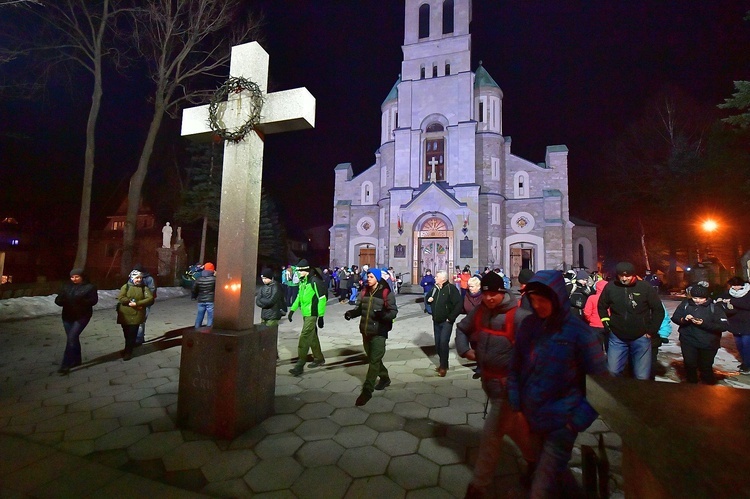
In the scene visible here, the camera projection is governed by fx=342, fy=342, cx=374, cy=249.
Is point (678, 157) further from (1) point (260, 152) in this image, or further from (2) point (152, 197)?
(2) point (152, 197)

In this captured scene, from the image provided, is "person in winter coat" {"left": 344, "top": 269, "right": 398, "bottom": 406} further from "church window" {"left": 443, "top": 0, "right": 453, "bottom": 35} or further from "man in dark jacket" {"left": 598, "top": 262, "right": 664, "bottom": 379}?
"church window" {"left": 443, "top": 0, "right": 453, "bottom": 35}

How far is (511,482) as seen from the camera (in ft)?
8.88

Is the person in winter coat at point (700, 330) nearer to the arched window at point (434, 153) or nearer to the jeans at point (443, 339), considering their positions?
the jeans at point (443, 339)

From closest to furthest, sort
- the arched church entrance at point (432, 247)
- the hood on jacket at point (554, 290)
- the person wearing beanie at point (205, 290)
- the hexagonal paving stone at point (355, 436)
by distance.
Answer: the hood on jacket at point (554, 290) → the hexagonal paving stone at point (355, 436) → the person wearing beanie at point (205, 290) → the arched church entrance at point (432, 247)

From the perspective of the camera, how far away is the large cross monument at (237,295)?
10.9ft

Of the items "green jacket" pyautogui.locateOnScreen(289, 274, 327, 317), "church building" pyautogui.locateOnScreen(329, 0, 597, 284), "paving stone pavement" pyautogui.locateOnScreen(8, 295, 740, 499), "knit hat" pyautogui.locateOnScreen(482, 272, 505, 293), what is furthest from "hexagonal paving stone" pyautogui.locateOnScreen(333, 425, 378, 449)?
"church building" pyautogui.locateOnScreen(329, 0, 597, 284)

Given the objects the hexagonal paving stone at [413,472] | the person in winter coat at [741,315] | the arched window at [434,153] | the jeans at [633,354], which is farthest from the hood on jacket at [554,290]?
the arched window at [434,153]

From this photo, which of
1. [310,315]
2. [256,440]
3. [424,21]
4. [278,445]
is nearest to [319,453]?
[278,445]

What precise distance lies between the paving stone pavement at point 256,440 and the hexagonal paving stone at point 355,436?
0.02 m

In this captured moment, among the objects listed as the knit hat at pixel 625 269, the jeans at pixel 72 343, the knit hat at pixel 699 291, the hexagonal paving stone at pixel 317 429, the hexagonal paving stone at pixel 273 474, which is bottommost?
the hexagonal paving stone at pixel 317 429

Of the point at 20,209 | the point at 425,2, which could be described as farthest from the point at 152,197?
the point at 425,2

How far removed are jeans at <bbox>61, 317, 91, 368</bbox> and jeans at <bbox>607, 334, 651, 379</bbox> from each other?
7.65 metres

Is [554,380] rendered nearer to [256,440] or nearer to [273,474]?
[273,474]

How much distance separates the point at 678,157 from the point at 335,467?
2877cm
